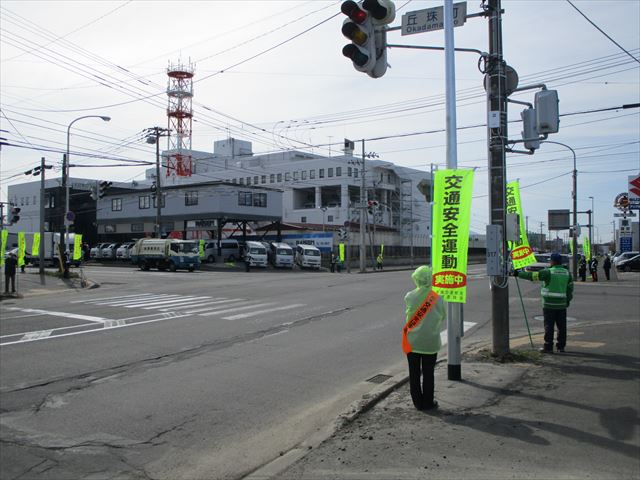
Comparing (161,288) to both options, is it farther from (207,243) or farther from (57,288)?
(207,243)

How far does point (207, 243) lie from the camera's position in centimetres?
5059

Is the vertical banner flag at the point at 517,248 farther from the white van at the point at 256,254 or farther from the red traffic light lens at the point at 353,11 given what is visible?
the white van at the point at 256,254

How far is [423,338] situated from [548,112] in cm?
414

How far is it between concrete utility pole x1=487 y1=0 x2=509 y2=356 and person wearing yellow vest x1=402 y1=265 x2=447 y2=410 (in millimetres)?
2785

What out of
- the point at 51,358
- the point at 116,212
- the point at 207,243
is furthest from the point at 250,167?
the point at 51,358

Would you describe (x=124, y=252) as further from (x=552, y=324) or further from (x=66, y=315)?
(x=552, y=324)

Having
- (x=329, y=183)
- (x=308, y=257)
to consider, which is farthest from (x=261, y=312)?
(x=329, y=183)

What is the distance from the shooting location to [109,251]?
58.5 meters

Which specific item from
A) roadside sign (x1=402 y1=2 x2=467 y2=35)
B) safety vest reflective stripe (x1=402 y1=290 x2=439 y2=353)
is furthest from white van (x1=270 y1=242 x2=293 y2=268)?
safety vest reflective stripe (x1=402 y1=290 x2=439 y2=353)

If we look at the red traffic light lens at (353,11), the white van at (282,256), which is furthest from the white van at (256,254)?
the red traffic light lens at (353,11)

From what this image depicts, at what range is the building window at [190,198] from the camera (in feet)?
172

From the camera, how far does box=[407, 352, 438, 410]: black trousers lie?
6.04 metres

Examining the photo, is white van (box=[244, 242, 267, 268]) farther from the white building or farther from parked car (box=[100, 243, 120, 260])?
the white building

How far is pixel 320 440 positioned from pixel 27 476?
8.76ft
